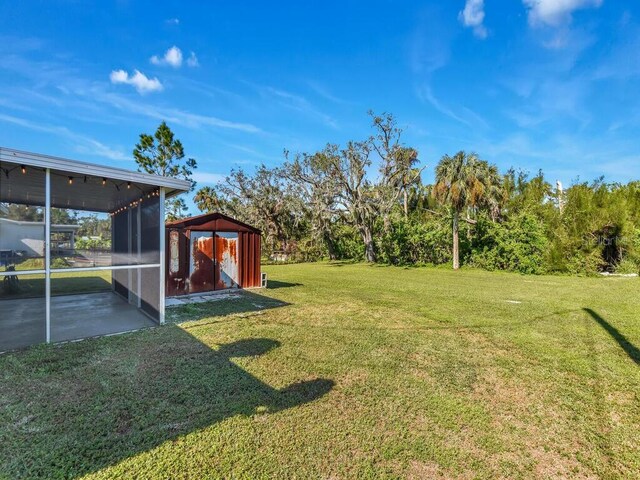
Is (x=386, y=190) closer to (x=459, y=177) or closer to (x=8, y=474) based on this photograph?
(x=459, y=177)

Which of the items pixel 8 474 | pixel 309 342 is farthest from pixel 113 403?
pixel 309 342

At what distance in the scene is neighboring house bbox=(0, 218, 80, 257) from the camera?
421 cm

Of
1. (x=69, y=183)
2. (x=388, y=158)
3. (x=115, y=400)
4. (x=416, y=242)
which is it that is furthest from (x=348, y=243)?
(x=115, y=400)

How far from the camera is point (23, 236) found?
4.44 metres

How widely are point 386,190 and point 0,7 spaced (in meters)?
16.5

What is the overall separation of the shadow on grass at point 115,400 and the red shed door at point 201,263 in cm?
416

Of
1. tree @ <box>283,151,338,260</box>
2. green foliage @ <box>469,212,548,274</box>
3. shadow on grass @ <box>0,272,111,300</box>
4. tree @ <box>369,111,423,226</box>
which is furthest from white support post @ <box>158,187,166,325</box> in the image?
tree @ <box>283,151,338,260</box>

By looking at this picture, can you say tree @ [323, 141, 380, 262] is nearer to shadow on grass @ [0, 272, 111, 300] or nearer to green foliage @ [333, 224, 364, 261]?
green foliage @ [333, 224, 364, 261]

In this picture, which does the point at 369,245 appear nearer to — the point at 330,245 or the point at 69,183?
the point at 330,245

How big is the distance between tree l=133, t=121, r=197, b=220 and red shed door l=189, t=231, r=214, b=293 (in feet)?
54.9

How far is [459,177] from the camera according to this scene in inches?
563

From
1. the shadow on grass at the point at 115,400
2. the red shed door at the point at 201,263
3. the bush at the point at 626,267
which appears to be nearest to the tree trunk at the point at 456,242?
the bush at the point at 626,267

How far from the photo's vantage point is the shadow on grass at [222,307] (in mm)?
5996

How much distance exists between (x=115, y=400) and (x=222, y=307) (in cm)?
397
